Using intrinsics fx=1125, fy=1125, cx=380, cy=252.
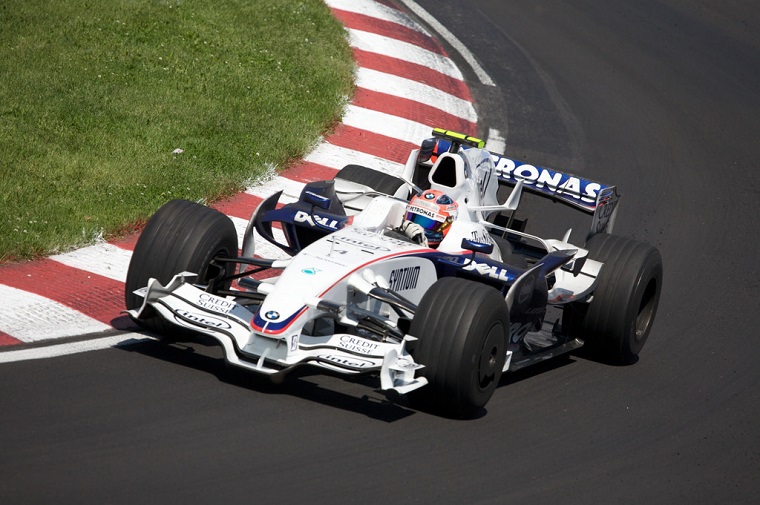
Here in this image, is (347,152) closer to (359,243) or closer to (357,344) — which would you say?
(359,243)

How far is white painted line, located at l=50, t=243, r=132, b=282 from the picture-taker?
807 centimetres

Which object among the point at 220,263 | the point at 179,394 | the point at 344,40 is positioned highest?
the point at 344,40

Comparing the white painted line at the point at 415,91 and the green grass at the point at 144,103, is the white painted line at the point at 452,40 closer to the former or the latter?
the white painted line at the point at 415,91

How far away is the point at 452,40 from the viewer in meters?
15.2

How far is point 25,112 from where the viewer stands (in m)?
10.6

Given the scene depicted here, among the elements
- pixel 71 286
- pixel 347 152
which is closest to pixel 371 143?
pixel 347 152

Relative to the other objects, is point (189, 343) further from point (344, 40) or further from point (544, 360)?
point (344, 40)

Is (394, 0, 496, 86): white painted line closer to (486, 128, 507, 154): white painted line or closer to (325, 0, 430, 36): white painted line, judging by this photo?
(325, 0, 430, 36): white painted line

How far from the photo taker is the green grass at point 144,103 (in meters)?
9.06

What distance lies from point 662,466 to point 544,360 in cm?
147

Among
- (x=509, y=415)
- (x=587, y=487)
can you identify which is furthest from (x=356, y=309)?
(x=587, y=487)

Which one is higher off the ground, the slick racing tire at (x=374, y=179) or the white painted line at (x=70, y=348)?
the slick racing tire at (x=374, y=179)

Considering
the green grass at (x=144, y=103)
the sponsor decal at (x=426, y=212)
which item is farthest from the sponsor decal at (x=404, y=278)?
the green grass at (x=144, y=103)

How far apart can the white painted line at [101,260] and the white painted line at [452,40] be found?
6.88 meters
